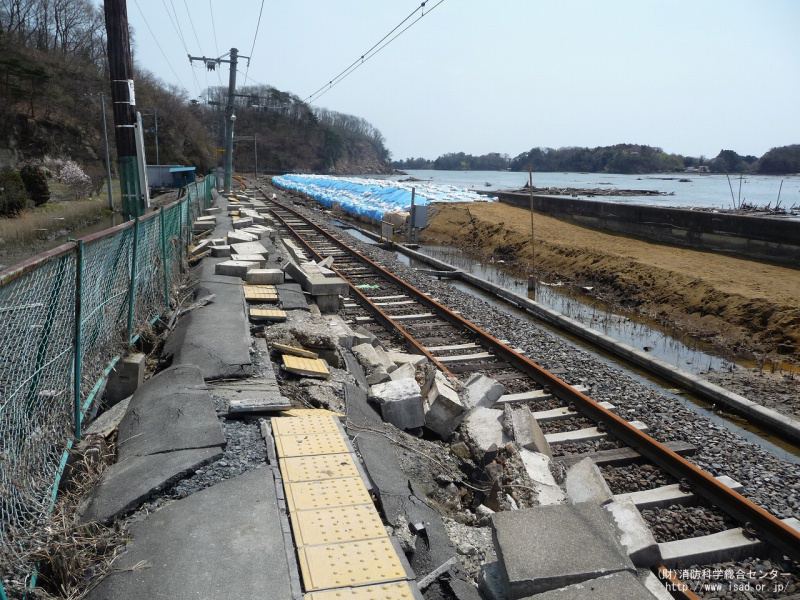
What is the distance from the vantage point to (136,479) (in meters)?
3.92

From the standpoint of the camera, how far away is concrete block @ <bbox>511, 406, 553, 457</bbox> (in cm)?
583

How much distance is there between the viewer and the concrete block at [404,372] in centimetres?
767

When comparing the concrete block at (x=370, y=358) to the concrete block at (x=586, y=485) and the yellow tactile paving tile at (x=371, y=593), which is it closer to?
the concrete block at (x=586, y=485)

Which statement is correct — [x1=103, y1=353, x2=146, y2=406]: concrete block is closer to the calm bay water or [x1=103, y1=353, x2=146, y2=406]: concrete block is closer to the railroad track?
the railroad track

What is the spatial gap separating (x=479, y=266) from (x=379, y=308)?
9.52m

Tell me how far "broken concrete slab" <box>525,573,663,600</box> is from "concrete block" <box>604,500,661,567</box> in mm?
1103

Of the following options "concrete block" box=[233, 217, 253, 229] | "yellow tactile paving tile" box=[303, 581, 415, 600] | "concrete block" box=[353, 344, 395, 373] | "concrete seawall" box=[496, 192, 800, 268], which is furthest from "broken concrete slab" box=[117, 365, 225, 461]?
"concrete seawall" box=[496, 192, 800, 268]

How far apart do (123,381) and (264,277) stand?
497 cm

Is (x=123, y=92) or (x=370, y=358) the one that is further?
(x=123, y=92)

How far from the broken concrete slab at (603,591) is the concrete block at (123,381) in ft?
15.6

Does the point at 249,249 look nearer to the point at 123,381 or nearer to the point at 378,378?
the point at 378,378

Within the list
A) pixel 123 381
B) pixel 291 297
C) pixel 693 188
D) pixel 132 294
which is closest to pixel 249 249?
pixel 291 297

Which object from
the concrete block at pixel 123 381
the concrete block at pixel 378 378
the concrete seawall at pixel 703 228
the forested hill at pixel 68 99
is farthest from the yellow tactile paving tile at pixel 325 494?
the forested hill at pixel 68 99

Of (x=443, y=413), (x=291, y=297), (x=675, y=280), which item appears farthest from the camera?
(x=675, y=280)
